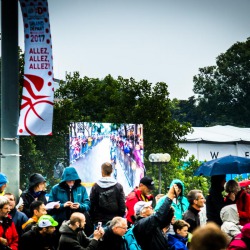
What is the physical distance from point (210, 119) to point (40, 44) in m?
87.1

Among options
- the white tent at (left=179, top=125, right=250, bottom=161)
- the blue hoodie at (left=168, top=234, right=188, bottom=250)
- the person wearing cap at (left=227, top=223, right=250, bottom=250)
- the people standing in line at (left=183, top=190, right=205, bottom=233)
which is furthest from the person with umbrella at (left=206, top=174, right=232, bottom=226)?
the white tent at (left=179, top=125, right=250, bottom=161)

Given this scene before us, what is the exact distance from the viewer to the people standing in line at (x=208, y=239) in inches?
213

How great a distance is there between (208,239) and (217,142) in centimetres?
7818

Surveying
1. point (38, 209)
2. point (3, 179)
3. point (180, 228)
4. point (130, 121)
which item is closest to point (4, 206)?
point (3, 179)

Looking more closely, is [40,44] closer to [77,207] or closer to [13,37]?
[13,37]

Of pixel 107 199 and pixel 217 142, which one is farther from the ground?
pixel 217 142

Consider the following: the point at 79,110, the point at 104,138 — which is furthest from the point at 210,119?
the point at 104,138

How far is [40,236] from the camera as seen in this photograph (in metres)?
10.7

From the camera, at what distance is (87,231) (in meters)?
12.0

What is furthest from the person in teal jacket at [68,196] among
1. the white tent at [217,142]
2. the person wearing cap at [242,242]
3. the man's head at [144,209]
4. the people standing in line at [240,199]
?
the white tent at [217,142]

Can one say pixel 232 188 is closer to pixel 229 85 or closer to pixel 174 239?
pixel 174 239

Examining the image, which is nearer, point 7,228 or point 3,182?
point 7,228

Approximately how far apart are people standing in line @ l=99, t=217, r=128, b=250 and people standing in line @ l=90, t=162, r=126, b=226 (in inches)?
67.1

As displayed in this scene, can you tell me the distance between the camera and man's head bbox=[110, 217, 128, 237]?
10.2 metres
